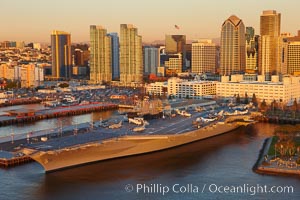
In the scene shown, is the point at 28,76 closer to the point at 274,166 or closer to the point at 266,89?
the point at 266,89

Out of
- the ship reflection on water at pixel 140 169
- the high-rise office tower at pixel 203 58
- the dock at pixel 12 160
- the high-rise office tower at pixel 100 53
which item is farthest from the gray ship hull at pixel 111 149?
the high-rise office tower at pixel 203 58

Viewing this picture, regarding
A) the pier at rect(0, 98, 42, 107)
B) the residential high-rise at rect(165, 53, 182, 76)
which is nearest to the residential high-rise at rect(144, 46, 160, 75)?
the residential high-rise at rect(165, 53, 182, 76)

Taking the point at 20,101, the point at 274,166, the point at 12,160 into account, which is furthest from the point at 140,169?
the point at 20,101

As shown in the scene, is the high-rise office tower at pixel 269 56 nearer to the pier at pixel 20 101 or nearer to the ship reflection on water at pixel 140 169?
the pier at pixel 20 101

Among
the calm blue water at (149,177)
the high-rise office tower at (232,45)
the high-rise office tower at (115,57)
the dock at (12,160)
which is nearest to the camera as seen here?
the calm blue water at (149,177)

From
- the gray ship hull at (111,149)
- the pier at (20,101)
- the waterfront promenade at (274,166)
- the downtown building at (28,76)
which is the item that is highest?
the downtown building at (28,76)

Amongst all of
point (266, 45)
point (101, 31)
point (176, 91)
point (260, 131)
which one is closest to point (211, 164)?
point (260, 131)

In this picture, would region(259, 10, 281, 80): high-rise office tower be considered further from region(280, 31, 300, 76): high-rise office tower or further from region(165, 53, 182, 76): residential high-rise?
region(165, 53, 182, 76): residential high-rise

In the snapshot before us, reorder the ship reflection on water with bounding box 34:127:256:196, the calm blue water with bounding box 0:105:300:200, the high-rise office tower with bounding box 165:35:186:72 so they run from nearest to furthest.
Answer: the calm blue water with bounding box 0:105:300:200
the ship reflection on water with bounding box 34:127:256:196
the high-rise office tower with bounding box 165:35:186:72
